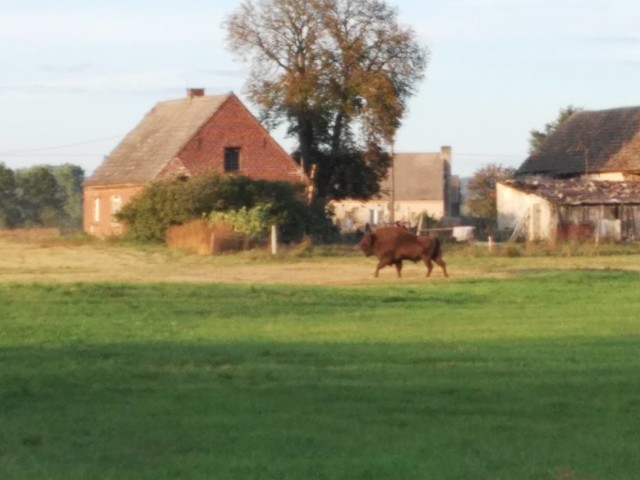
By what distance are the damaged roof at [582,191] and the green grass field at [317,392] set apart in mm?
39047

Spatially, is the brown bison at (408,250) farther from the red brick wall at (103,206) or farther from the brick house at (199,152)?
the red brick wall at (103,206)

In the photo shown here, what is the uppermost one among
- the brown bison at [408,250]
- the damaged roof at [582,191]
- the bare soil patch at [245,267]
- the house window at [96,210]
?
the damaged roof at [582,191]

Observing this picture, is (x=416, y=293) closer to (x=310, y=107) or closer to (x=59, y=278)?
(x=59, y=278)

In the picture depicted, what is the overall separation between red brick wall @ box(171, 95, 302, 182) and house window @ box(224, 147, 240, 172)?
21 centimetres

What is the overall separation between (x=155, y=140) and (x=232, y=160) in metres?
4.85

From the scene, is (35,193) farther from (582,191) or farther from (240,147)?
(582,191)

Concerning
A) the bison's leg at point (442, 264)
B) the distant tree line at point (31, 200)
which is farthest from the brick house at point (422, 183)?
the bison's leg at point (442, 264)

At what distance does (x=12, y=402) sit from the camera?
1277 centimetres

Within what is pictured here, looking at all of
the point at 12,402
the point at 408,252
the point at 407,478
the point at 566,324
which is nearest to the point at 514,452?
the point at 407,478

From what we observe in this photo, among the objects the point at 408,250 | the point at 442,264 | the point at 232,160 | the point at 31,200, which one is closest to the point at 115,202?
the point at 232,160

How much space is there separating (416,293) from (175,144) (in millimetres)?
37937

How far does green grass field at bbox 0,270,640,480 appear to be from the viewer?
380 inches

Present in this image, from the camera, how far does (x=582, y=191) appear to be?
215 feet

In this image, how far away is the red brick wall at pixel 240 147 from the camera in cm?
6556
